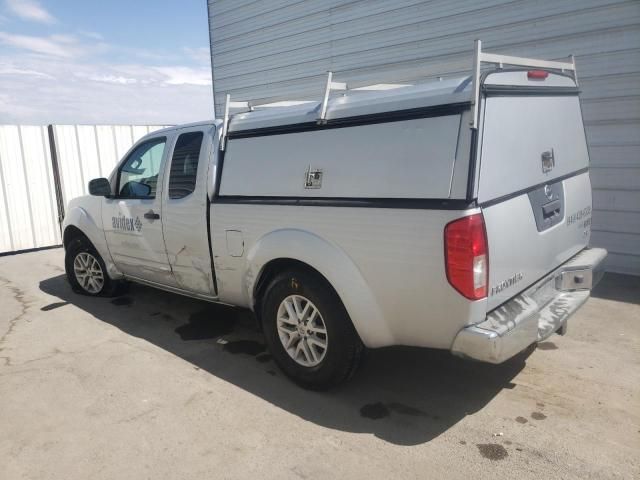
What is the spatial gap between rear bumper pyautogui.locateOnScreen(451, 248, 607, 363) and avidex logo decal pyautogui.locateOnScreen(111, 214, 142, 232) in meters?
3.28

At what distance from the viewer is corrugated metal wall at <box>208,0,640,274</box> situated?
5781 mm

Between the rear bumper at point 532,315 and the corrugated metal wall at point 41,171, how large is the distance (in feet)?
29.8

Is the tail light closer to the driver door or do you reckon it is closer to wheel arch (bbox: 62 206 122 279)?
the driver door

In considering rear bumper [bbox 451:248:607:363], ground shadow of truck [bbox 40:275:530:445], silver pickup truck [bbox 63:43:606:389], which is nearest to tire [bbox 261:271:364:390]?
silver pickup truck [bbox 63:43:606:389]

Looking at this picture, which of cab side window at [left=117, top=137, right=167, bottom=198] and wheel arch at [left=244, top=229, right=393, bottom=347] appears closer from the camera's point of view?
wheel arch at [left=244, top=229, right=393, bottom=347]

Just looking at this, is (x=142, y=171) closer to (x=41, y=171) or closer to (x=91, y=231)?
(x=91, y=231)

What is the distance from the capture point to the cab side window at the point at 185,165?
4168 millimetres

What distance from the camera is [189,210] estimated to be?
414cm

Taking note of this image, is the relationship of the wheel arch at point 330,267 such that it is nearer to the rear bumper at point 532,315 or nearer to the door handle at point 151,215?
the rear bumper at point 532,315

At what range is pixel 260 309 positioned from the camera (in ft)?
12.5

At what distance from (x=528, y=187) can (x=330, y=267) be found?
1.29m

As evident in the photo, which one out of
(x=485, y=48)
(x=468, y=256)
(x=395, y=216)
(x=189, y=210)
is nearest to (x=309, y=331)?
(x=395, y=216)

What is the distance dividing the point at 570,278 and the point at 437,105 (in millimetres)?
1603

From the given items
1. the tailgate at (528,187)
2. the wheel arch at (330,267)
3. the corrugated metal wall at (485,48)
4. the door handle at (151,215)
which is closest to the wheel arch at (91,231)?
the door handle at (151,215)
